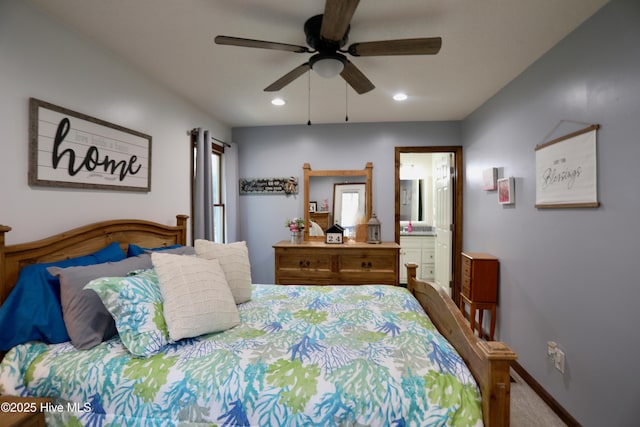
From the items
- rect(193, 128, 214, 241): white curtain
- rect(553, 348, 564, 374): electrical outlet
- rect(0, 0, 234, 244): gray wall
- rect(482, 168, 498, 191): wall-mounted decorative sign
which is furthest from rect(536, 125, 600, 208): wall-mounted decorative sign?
rect(0, 0, 234, 244): gray wall

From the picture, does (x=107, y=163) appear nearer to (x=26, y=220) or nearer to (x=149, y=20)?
(x=26, y=220)

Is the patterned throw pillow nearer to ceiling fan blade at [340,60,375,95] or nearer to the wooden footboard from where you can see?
the wooden footboard

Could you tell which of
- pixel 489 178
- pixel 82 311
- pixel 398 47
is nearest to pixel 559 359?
pixel 489 178

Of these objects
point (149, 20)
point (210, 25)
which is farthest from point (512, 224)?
point (149, 20)

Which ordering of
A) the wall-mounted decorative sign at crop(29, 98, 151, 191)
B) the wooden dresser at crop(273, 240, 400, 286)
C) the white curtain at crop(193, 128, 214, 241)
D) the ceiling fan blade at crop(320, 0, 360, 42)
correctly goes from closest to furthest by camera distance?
the ceiling fan blade at crop(320, 0, 360, 42) < the wall-mounted decorative sign at crop(29, 98, 151, 191) < the white curtain at crop(193, 128, 214, 241) < the wooden dresser at crop(273, 240, 400, 286)

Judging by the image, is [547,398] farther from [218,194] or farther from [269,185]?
[218,194]

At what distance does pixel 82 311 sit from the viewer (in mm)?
1384

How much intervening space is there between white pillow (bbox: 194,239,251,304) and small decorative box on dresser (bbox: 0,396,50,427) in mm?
1006

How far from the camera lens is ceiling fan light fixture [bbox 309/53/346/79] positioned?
68.1 inches

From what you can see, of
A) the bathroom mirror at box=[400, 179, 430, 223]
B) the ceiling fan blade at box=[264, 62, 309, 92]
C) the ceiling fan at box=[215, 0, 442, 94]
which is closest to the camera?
the ceiling fan at box=[215, 0, 442, 94]

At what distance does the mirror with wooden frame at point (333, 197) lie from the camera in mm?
3939

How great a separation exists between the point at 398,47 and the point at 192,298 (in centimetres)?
175

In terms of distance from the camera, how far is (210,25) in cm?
182

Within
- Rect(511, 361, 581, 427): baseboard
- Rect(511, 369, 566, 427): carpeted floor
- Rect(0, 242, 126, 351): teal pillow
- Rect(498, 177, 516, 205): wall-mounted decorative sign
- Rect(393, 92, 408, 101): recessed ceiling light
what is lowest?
Rect(511, 369, 566, 427): carpeted floor
